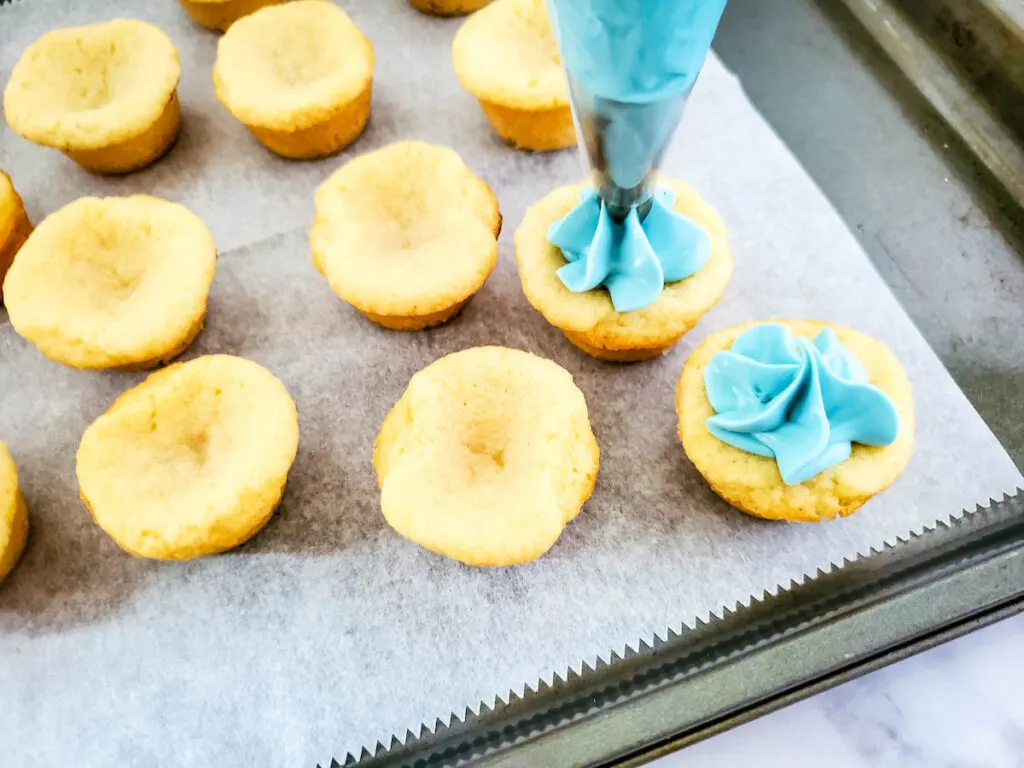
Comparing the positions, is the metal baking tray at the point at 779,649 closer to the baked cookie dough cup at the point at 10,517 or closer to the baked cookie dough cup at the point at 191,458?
the baked cookie dough cup at the point at 191,458

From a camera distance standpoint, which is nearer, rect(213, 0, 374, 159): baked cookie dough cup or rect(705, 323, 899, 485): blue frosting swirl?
rect(705, 323, 899, 485): blue frosting swirl

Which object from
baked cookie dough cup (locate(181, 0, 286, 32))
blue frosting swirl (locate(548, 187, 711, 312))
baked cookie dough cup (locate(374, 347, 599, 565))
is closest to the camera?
baked cookie dough cup (locate(374, 347, 599, 565))

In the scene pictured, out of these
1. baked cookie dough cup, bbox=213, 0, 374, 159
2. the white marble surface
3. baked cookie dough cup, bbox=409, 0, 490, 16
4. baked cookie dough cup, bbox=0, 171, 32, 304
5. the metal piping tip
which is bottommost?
baked cookie dough cup, bbox=0, 171, 32, 304

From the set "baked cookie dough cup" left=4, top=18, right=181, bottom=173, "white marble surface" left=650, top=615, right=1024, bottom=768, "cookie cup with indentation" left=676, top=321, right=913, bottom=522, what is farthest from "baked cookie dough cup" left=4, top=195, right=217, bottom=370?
"white marble surface" left=650, top=615, right=1024, bottom=768

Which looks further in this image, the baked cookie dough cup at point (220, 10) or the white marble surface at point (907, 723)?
the baked cookie dough cup at point (220, 10)

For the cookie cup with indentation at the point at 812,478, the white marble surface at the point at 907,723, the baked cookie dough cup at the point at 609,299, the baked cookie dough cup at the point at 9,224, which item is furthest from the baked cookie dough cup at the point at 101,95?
the white marble surface at the point at 907,723

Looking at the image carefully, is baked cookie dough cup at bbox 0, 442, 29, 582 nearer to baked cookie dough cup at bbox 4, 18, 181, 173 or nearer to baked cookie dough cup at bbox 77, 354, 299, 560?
baked cookie dough cup at bbox 77, 354, 299, 560

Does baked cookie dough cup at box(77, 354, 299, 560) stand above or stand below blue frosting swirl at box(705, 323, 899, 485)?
below

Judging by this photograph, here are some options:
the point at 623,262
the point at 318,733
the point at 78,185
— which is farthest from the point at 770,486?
the point at 78,185
